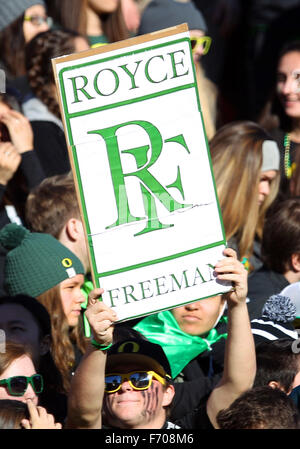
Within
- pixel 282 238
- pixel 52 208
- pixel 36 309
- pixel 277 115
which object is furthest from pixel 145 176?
pixel 277 115

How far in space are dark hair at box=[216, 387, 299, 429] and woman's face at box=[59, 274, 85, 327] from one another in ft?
3.24

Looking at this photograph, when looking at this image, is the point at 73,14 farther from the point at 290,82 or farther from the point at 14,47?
the point at 290,82

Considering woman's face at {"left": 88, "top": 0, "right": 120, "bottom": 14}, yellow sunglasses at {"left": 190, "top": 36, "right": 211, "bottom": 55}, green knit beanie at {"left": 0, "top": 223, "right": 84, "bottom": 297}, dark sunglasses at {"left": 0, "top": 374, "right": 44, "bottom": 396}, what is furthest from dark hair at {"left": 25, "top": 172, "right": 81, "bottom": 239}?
woman's face at {"left": 88, "top": 0, "right": 120, "bottom": 14}

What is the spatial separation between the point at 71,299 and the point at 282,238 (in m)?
1.28

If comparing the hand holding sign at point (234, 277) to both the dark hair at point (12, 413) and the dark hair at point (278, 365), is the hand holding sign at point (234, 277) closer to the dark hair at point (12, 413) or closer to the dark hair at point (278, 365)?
the dark hair at point (278, 365)

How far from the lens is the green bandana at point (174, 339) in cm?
411

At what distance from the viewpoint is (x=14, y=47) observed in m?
5.90

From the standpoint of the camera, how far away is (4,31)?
19.1ft

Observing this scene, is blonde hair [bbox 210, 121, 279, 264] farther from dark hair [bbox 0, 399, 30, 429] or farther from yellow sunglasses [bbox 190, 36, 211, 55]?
dark hair [bbox 0, 399, 30, 429]

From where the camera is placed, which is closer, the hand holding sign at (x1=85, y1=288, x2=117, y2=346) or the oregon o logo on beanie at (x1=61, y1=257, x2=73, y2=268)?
the hand holding sign at (x1=85, y1=288, x2=117, y2=346)

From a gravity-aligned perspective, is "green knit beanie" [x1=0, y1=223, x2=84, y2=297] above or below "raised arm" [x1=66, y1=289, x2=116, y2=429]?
above

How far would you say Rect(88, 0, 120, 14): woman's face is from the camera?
6258 millimetres

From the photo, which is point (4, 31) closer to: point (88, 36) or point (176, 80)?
point (88, 36)

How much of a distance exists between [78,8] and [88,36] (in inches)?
7.7
